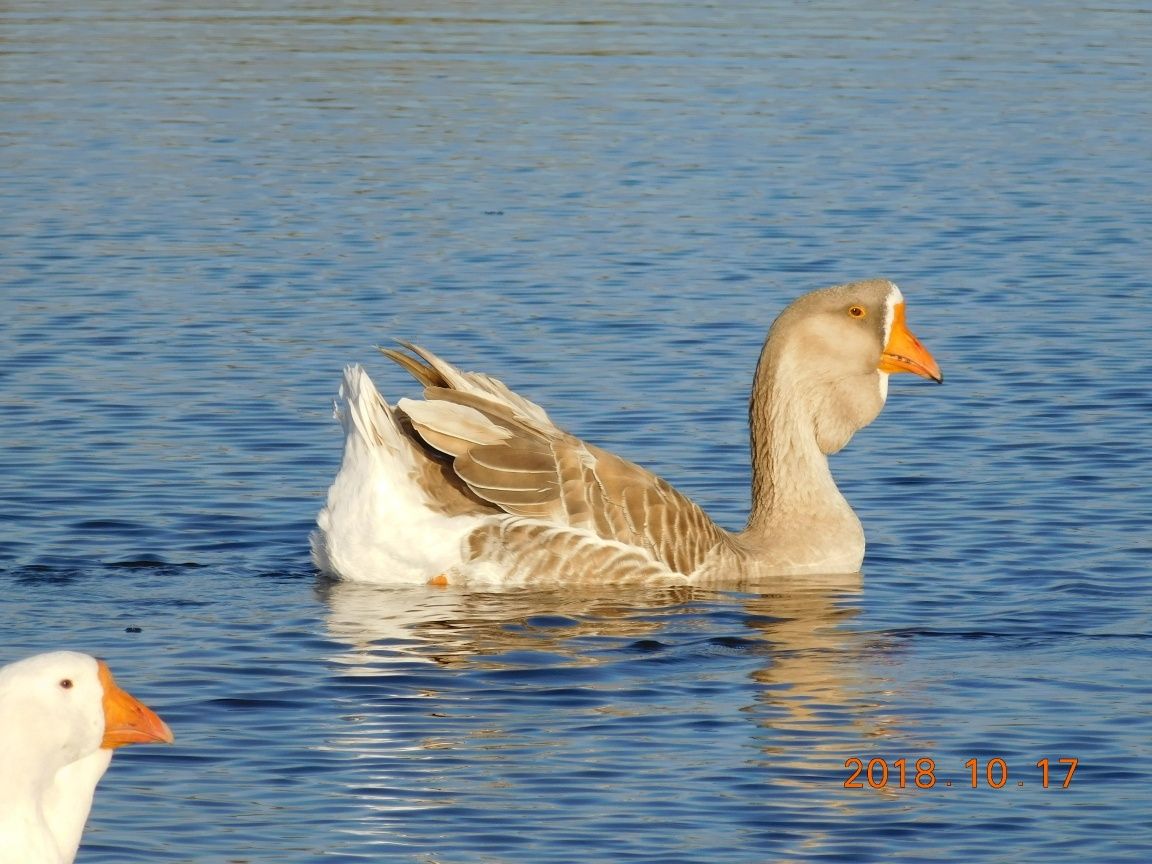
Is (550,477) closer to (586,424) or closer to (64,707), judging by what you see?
(586,424)

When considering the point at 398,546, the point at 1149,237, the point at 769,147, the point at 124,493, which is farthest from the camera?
the point at 769,147

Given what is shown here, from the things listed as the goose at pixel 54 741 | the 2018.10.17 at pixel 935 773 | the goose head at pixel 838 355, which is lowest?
the 2018.10.17 at pixel 935 773

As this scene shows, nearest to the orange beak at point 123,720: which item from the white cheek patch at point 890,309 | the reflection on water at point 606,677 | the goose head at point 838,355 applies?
the reflection on water at point 606,677

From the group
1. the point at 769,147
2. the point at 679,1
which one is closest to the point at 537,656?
the point at 769,147

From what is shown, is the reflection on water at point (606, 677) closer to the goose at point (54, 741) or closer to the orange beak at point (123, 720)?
the orange beak at point (123, 720)

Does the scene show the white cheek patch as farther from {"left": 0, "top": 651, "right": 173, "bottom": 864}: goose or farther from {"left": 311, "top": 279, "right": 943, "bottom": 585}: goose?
{"left": 0, "top": 651, "right": 173, "bottom": 864}: goose

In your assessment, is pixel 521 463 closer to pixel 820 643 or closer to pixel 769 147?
pixel 820 643

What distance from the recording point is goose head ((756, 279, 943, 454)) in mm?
12898

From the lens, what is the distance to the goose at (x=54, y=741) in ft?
22.7

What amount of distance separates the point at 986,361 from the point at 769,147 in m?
9.69

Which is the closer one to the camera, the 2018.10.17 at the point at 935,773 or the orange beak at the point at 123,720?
the orange beak at the point at 123,720

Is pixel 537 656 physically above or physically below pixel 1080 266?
below

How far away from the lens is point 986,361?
1731 centimetres

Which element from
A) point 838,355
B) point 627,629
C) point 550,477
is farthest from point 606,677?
point 838,355
